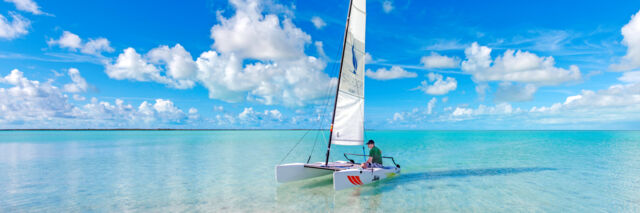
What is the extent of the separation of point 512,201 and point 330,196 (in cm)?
621

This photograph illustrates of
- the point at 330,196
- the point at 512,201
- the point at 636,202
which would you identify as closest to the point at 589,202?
the point at 636,202

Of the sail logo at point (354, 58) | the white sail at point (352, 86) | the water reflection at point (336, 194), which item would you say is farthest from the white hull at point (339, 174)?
the sail logo at point (354, 58)

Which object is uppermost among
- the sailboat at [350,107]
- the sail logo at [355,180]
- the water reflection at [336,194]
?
the sailboat at [350,107]

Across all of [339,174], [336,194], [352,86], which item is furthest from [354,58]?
[336,194]

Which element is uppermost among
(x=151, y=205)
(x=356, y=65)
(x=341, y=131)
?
(x=356, y=65)

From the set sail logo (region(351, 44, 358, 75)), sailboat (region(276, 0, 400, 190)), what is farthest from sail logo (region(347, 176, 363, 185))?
sail logo (region(351, 44, 358, 75))

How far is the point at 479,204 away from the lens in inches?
397

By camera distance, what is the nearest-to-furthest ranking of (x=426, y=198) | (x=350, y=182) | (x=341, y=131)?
(x=426, y=198) < (x=350, y=182) < (x=341, y=131)

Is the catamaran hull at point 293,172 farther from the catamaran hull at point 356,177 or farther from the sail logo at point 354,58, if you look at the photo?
the sail logo at point 354,58

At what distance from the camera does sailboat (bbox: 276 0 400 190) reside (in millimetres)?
12664

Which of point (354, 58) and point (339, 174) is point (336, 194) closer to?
point (339, 174)

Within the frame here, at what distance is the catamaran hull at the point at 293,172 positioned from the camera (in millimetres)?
12320

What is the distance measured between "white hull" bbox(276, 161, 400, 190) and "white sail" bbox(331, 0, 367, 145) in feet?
4.90

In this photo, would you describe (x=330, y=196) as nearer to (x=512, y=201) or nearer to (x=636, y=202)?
(x=512, y=201)
